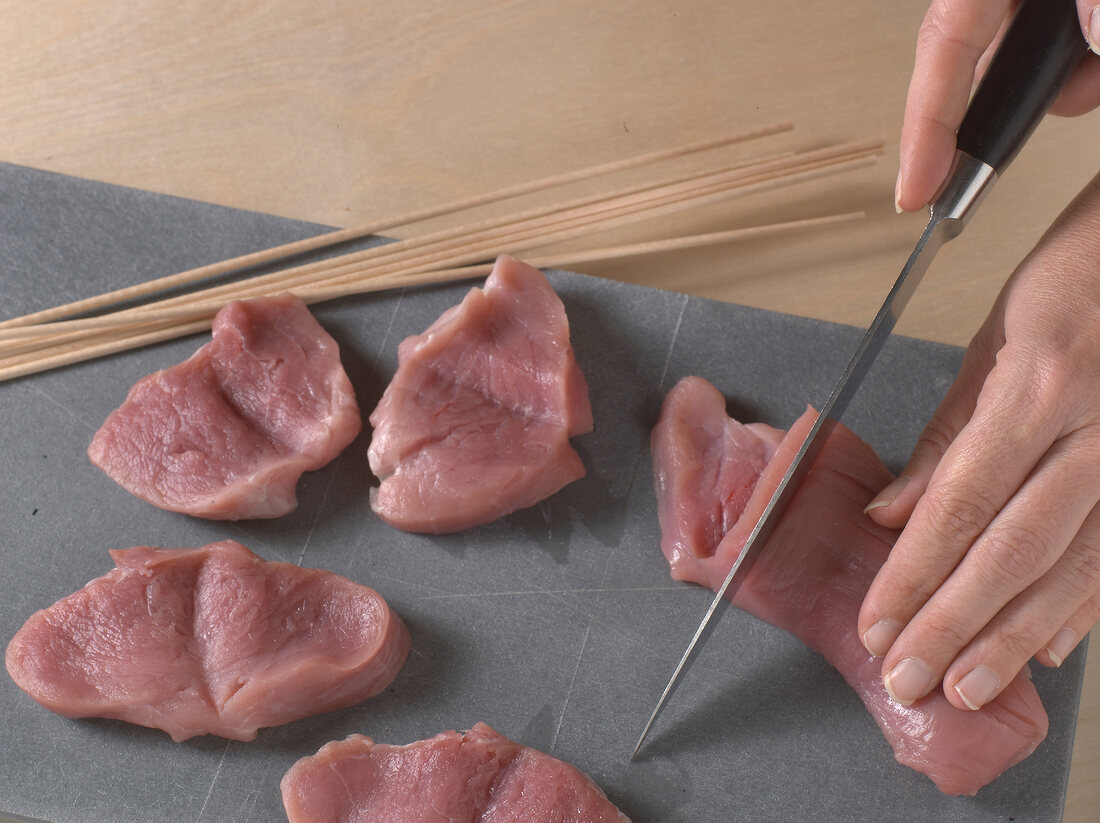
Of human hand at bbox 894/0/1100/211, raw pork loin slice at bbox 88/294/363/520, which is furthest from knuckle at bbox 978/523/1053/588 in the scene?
raw pork loin slice at bbox 88/294/363/520

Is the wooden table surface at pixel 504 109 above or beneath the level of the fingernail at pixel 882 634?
above

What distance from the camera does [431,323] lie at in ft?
7.79

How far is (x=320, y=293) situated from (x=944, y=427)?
149 centimetres

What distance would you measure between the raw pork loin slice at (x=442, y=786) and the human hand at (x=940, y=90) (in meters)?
1.34

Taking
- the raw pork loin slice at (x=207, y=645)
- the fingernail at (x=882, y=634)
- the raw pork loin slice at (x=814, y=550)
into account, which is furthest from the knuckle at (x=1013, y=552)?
the raw pork loin slice at (x=207, y=645)

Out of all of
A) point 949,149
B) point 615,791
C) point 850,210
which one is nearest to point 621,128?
point 850,210

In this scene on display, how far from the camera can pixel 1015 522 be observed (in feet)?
5.59

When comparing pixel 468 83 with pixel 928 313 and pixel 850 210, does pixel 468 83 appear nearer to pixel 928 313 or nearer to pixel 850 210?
pixel 850 210

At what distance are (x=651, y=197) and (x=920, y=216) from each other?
2.44 ft

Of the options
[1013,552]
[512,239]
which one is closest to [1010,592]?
[1013,552]

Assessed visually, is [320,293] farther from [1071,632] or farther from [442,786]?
[1071,632]

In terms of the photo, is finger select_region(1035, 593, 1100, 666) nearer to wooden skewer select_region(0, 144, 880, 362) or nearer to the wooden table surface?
the wooden table surface

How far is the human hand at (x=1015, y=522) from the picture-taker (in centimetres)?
171

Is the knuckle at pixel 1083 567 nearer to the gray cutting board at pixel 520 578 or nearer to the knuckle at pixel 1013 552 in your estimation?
the knuckle at pixel 1013 552
